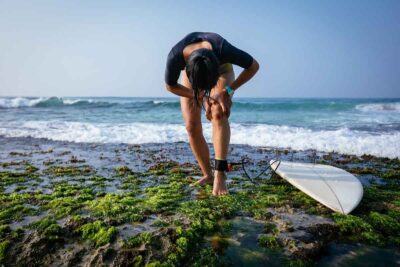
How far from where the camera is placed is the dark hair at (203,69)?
2.86 meters

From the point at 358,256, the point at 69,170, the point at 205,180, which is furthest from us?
the point at 69,170

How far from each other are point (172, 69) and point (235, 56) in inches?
28.4

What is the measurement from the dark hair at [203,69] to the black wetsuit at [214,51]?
1.38ft

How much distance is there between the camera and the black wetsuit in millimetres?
3314

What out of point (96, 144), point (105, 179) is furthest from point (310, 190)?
point (96, 144)

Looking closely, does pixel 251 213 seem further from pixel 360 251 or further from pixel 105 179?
pixel 105 179

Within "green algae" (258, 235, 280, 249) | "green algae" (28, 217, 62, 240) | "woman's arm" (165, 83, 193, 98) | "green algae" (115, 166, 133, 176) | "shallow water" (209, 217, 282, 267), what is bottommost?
"green algae" (115, 166, 133, 176)

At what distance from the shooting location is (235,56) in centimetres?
338

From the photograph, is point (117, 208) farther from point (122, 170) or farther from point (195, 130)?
point (122, 170)

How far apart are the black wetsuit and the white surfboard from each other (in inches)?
63.6

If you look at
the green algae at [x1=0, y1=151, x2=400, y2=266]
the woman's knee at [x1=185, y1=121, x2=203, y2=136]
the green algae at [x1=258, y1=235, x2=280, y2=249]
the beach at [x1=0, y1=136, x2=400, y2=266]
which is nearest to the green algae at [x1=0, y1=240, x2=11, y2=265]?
the beach at [x1=0, y1=136, x2=400, y2=266]

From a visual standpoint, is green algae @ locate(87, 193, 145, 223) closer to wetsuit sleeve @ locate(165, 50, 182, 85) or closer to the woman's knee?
the woman's knee

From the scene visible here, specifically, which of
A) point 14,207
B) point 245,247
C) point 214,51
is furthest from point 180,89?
point 14,207

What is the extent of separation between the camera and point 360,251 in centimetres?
240
